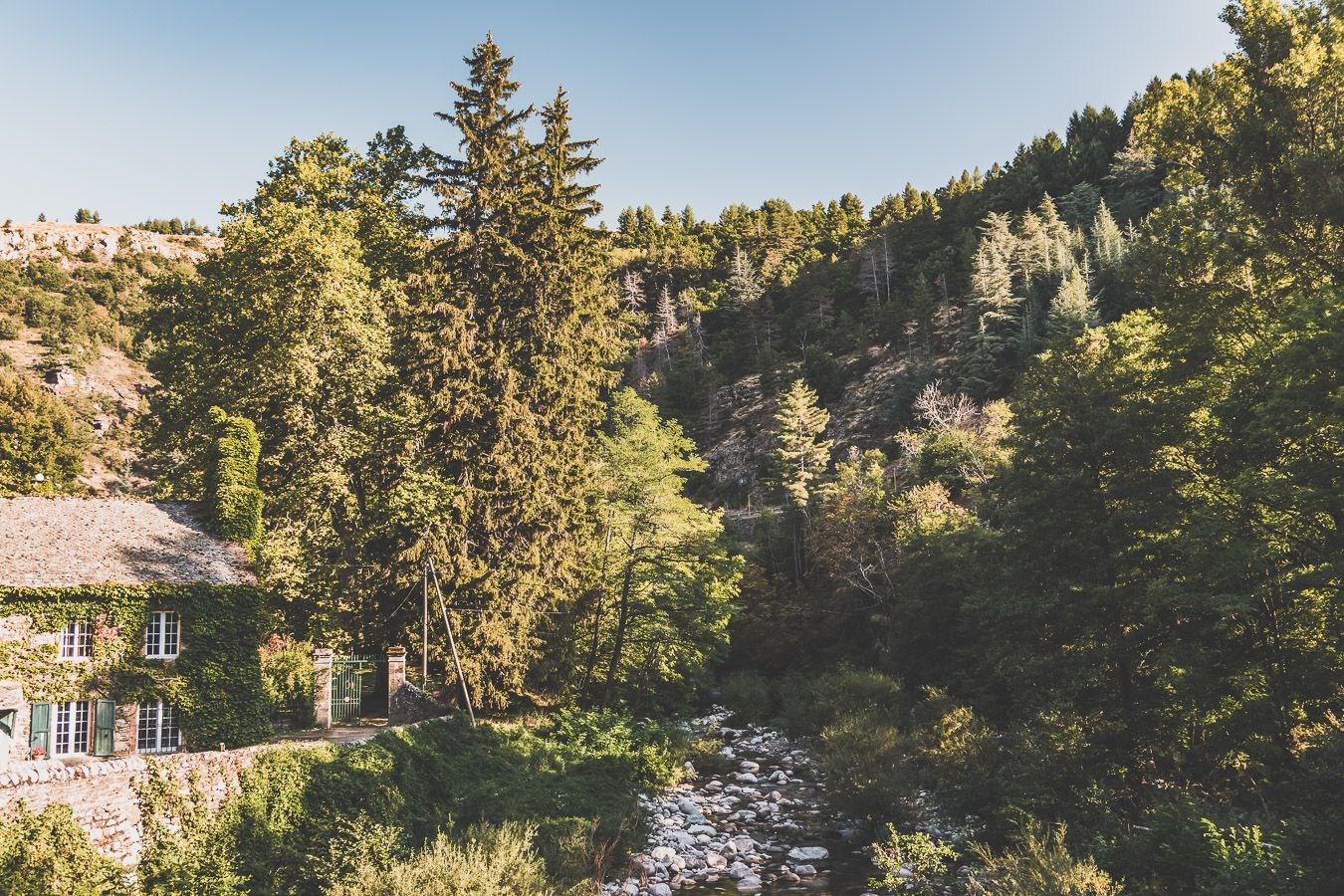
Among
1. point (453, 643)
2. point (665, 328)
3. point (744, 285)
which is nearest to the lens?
point (453, 643)

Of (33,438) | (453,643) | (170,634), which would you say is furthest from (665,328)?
(170,634)

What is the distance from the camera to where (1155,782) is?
50.2 ft

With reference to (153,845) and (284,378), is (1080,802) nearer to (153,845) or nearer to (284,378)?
(153,845)

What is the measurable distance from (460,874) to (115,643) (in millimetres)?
9923

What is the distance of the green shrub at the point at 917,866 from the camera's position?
13133 mm

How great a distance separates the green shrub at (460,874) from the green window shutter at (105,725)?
24.0 ft

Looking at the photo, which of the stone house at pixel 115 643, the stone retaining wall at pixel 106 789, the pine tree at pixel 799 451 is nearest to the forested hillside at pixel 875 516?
→ the stone retaining wall at pixel 106 789

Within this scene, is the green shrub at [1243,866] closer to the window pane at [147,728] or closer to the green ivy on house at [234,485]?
the window pane at [147,728]

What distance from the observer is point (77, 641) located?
14602 millimetres

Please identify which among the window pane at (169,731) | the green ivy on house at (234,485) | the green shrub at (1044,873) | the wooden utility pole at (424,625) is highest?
the green ivy on house at (234,485)

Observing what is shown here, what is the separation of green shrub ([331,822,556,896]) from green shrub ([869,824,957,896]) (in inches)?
259

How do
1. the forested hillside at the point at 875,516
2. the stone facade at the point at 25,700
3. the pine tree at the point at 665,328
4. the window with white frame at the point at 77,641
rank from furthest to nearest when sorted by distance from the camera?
the pine tree at the point at 665,328, the window with white frame at the point at 77,641, the stone facade at the point at 25,700, the forested hillside at the point at 875,516

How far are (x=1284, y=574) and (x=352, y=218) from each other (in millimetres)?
28022

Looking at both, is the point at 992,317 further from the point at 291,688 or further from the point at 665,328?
the point at 291,688
